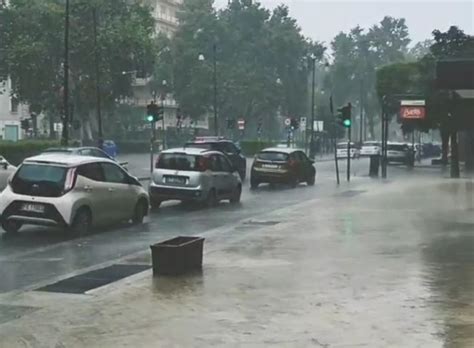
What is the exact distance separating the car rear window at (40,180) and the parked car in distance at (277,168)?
17.4 metres

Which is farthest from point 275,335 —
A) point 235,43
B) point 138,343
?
point 235,43

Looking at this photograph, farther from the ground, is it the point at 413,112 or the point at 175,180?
the point at 413,112

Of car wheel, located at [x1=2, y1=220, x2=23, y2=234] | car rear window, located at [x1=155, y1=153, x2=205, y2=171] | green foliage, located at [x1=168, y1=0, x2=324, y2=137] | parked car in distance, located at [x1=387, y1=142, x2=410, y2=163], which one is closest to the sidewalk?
car wheel, located at [x1=2, y1=220, x2=23, y2=234]

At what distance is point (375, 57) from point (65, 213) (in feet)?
381

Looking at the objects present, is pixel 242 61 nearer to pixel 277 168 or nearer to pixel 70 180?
pixel 277 168

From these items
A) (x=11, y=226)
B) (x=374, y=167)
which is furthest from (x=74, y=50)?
(x=11, y=226)

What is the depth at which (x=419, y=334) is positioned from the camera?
7.75 meters

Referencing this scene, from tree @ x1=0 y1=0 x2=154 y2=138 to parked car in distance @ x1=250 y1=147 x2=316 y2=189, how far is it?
28582 millimetres

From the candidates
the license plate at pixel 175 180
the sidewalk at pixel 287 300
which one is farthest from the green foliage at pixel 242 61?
the sidewalk at pixel 287 300

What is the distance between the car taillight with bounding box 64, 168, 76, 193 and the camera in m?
15.7

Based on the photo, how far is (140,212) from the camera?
61.0 ft

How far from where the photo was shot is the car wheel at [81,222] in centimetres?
1580

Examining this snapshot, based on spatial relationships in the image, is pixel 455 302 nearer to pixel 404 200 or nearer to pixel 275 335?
pixel 275 335

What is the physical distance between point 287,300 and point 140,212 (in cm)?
952
